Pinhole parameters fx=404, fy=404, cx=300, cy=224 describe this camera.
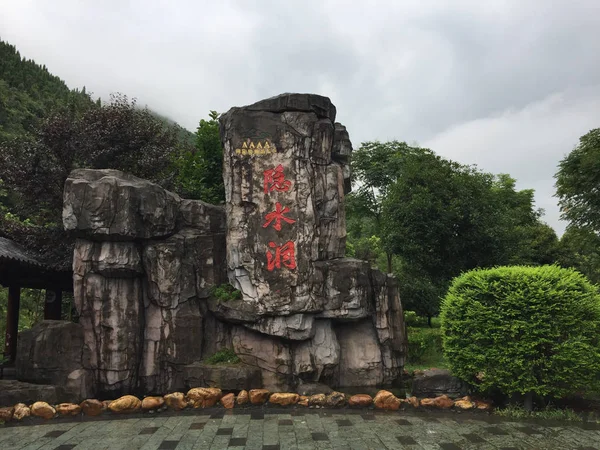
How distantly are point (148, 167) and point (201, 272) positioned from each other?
248 inches

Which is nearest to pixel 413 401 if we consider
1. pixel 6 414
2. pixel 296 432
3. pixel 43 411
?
pixel 296 432

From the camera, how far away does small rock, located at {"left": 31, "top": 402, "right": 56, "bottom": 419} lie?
332 inches

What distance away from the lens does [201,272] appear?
1101 centimetres

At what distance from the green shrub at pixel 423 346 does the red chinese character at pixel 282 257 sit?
7172mm

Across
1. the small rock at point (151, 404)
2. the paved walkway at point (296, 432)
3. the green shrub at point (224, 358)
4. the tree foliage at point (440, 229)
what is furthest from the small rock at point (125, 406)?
the tree foliage at point (440, 229)

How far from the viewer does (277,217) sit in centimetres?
1066

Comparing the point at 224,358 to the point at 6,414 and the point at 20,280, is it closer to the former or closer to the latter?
the point at 6,414

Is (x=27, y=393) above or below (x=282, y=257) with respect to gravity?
below

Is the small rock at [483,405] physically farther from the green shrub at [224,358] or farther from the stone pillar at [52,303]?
the stone pillar at [52,303]

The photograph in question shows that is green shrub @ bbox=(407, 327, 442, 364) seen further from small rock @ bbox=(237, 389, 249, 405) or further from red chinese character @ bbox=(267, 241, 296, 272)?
small rock @ bbox=(237, 389, 249, 405)

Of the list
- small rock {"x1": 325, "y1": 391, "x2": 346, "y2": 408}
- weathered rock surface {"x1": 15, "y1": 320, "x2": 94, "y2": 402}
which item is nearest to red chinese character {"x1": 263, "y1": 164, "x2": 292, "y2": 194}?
small rock {"x1": 325, "y1": 391, "x2": 346, "y2": 408}

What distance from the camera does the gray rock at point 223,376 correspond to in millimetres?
9734

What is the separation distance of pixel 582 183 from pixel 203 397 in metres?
18.8

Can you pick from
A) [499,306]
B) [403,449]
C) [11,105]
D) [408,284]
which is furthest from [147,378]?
[11,105]
